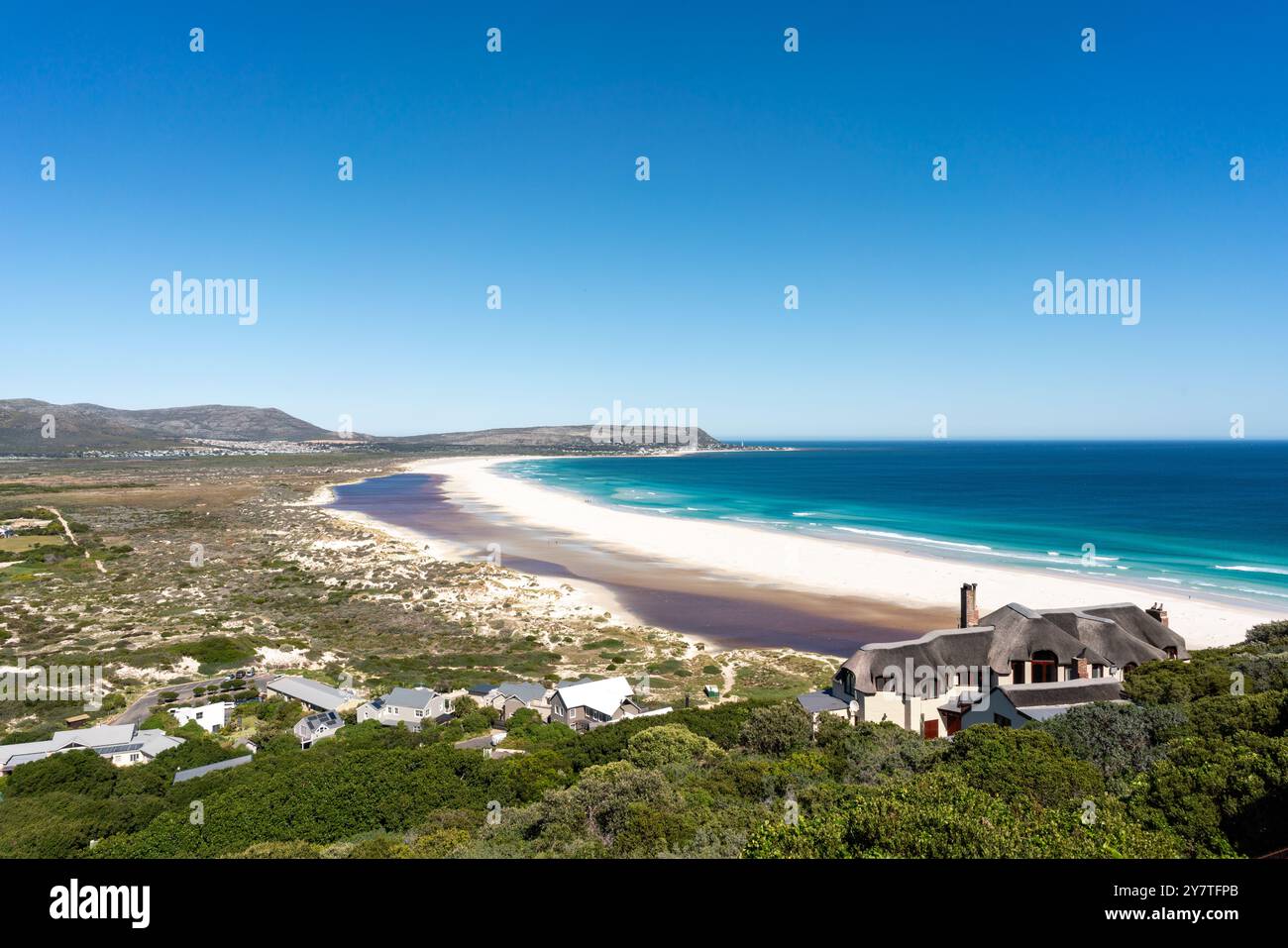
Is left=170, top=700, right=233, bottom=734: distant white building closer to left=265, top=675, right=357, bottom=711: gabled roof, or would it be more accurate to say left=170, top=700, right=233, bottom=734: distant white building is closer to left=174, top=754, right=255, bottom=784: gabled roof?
left=265, top=675, right=357, bottom=711: gabled roof

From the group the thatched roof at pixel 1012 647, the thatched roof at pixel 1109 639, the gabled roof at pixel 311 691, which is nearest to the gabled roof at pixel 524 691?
the gabled roof at pixel 311 691

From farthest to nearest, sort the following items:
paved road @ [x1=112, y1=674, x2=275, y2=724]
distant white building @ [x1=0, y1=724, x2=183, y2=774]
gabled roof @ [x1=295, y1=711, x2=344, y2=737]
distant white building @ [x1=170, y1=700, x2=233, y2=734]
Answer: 1. paved road @ [x1=112, y1=674, x2=275, y2=724]
2. distant white building @ [x1=170, y1=700, x2=233, y2=734]
3. gabled roof @ [x1=295, y1=711, x2=344, y2=737]
4. distant white building @ [x1=0, y1=724, x2=183, y2=774]

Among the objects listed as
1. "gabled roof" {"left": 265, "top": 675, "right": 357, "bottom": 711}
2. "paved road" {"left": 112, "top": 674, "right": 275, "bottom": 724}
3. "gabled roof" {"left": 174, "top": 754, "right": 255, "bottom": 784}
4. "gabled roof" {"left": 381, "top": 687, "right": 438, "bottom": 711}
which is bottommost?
"paved road" {"left": 112, "top": 674, "right": 275, "bottom": 724}

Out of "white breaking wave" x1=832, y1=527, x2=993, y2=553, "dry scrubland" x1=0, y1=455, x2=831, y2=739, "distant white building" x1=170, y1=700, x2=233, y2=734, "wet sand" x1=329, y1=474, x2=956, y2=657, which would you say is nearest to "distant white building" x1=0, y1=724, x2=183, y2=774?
"distant white building" x1=170, y1=700, x2=233, y2=734

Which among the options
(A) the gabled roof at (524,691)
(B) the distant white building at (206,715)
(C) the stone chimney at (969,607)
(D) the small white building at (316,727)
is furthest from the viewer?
(A) the gabled roof at (524,691)

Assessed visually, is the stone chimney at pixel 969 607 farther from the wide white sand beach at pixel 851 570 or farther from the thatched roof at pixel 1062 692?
the wide white sand beach at pixel 851 570

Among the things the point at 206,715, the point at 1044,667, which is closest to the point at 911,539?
the point at 1044,667

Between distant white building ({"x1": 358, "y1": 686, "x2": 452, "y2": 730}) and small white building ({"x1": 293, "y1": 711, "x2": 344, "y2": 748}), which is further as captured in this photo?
distant white building ({"x1": 358, "y1": 686, "x2": 452, "y2": 730})
